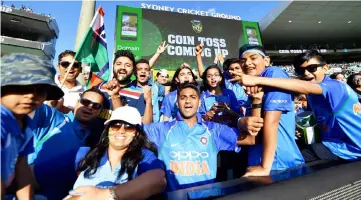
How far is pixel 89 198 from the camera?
3.34 ft

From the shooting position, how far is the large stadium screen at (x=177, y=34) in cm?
1240

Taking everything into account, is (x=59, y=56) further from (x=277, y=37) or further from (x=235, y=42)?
(x=277, y=37)

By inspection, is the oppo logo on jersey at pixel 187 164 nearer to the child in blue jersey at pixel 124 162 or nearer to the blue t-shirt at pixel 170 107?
the child in blue jersey at pixel 124 162

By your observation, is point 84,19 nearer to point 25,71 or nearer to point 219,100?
point 219,100

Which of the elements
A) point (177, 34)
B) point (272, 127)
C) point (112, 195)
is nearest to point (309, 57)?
point (272, 127)

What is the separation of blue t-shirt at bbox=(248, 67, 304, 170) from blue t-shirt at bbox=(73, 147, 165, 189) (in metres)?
0.85

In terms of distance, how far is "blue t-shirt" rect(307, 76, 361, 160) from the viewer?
Answer: 65.7 inches

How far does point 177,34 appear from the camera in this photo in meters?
14.0

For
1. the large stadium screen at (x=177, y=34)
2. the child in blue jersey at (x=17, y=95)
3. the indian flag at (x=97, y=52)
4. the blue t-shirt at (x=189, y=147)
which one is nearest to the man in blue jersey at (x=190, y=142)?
the blue t-shirt at (x=189, y=147)

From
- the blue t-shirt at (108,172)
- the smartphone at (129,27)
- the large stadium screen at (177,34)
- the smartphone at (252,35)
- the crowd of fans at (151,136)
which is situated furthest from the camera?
the smartphone at (252,35)

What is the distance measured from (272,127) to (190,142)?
0.70 meters

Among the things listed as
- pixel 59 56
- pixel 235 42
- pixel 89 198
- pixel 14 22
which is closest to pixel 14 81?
pixel 89 198

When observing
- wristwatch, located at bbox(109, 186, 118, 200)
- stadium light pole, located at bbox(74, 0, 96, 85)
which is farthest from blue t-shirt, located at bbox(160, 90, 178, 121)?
stadium light pole, located at bbox(74, 0, 96, 85)

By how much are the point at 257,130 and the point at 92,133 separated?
1616mm
